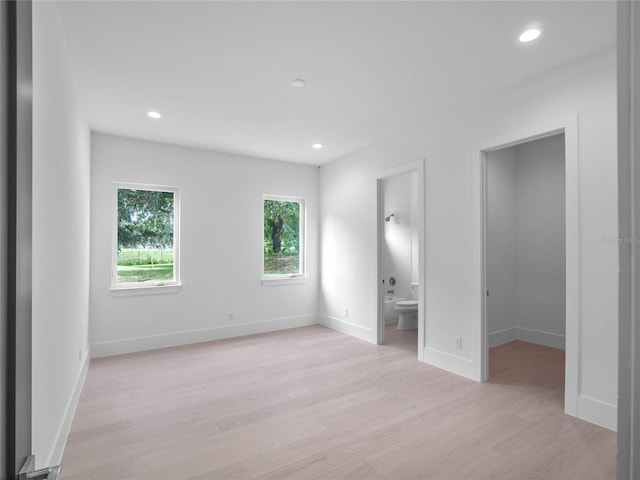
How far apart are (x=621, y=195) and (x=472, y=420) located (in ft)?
8.86

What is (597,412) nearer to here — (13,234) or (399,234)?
(13,234)

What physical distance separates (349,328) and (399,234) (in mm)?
2007

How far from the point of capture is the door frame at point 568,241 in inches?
105

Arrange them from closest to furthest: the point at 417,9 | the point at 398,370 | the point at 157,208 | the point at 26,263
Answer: the point at 26,263 → the point at 417,9 → the point at 398,370 → the point at 157,208

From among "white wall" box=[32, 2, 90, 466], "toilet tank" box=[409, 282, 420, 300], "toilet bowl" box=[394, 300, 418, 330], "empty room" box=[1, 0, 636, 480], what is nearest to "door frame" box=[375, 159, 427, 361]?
"empty room" box=[1, 0, 636, 480]

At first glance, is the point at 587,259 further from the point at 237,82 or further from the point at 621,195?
the point at 237,82

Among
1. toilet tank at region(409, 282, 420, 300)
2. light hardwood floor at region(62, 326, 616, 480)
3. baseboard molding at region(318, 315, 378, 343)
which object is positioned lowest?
light hardwood floor at region(62, 326, 616, 480)

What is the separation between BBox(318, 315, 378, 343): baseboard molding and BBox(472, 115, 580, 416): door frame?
5.52 feet

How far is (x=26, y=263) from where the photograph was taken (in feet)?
2.05

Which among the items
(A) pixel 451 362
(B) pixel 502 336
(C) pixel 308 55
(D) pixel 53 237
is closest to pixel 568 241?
(A) pixel 451 362

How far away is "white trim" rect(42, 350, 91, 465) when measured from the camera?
6.68 ft

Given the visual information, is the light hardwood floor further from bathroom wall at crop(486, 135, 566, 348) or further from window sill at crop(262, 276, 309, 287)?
window sill at crop(262, 276, 309, 287)

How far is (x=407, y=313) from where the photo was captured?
543 centimetres

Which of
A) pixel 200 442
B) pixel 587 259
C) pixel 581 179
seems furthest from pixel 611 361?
pixel 200 442
